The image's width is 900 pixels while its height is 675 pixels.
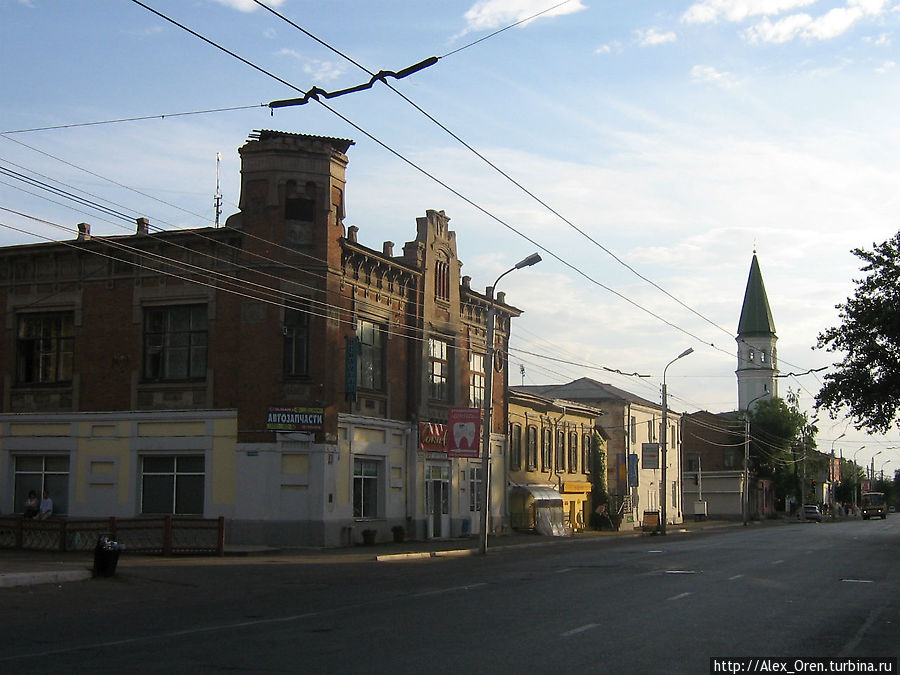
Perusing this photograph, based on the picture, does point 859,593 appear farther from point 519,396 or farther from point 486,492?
point 519,396

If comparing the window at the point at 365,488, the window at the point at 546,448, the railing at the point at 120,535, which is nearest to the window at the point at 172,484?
the railing at the point at 120,535

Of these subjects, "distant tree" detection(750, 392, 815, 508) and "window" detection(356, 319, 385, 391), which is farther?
"distant tree" detection(750, 392, 815, 508)

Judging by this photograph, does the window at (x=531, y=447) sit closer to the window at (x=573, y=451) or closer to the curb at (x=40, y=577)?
the window at (x=573, y=451)

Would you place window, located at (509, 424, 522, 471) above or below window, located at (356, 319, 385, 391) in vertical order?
below

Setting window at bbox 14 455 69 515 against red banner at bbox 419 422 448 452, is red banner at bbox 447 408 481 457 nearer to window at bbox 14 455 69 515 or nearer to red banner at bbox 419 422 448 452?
red banner at bbox 419 422 448 452

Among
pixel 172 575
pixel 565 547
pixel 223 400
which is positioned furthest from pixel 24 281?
pixel 565 547

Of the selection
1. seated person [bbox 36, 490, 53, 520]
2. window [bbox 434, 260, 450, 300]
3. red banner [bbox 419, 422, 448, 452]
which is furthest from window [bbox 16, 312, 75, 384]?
window [bbox 434, 260, 450, 300]

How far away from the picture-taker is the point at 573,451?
2350 inches

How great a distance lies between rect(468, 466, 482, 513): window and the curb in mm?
24806

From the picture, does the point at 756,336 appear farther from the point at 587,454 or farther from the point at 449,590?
the point at 449,590

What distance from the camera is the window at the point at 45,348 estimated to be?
36.9 metres

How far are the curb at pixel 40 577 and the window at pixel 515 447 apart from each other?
102ft

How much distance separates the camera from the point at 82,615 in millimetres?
15719

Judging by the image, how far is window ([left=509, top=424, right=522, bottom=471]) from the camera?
51.0m
